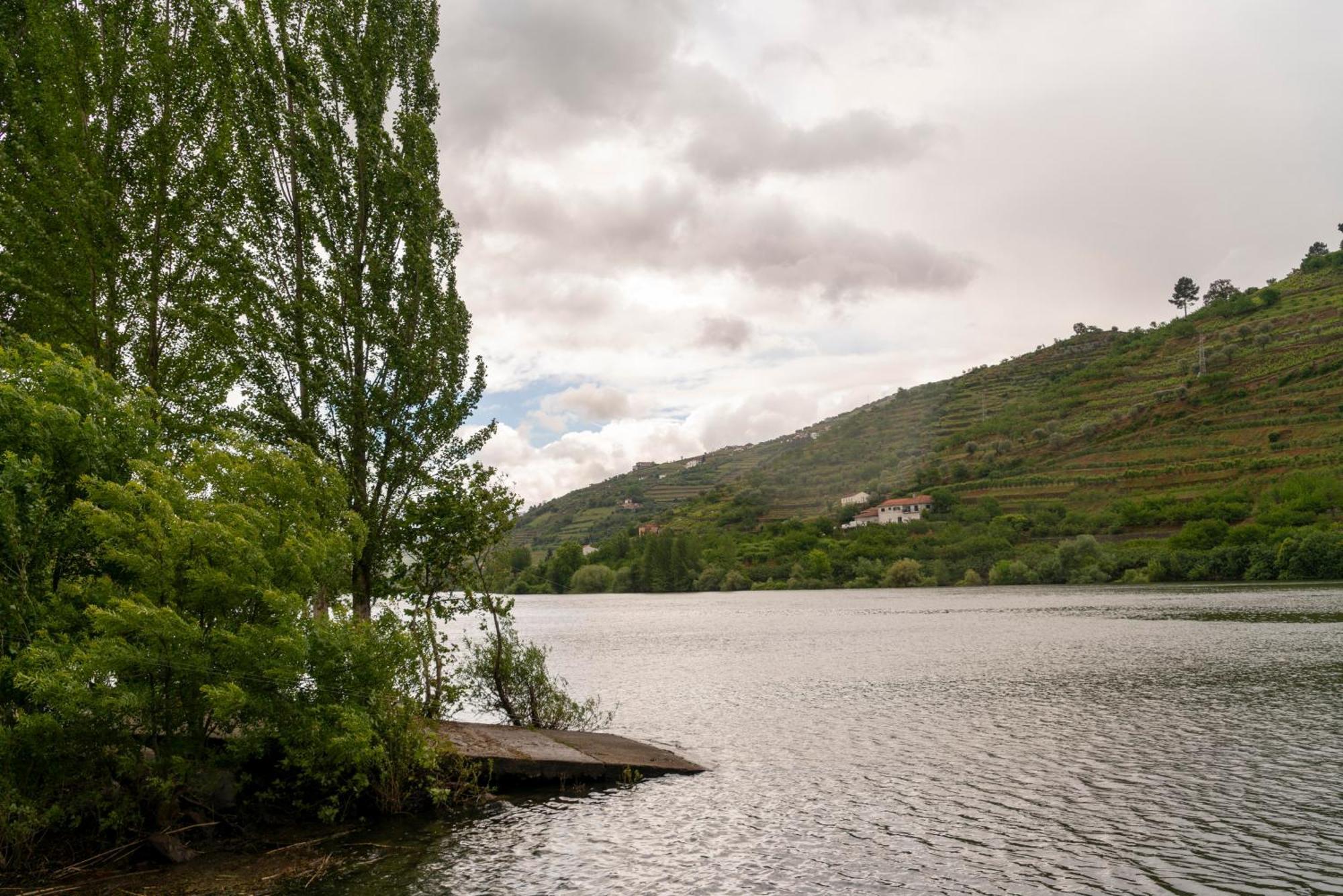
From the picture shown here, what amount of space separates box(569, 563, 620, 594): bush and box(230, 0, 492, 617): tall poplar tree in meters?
148

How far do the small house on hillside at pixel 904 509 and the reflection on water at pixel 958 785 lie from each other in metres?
121

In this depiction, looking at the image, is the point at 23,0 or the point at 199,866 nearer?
the point at 199,866

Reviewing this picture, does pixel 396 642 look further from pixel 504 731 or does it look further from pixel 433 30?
pixel 433 30

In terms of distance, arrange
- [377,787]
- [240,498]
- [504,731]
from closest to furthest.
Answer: [240,498], [377,787], [504,731]

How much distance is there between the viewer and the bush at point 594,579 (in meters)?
168

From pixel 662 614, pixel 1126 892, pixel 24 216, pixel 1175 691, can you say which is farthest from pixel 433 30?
pixel 662 614

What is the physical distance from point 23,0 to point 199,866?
19.7 meters

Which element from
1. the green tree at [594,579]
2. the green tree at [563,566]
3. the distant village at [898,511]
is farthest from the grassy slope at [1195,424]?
the green tree at [594,579]

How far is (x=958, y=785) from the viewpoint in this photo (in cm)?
1892

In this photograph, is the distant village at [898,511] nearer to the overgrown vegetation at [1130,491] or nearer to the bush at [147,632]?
the overgrown vegetation at [1130,491]

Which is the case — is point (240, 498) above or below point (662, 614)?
above

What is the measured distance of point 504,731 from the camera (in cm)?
2230

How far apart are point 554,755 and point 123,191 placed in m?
17.1

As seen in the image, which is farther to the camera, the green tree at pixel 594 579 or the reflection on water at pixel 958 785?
the green tree at pixel 594 579
